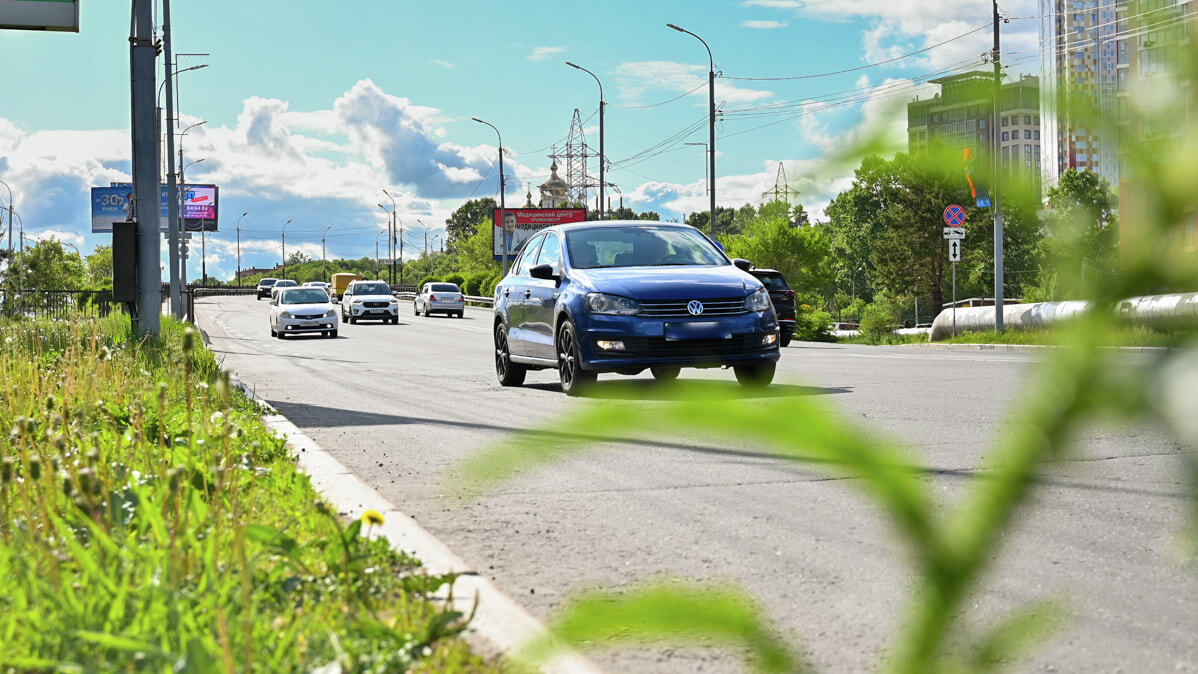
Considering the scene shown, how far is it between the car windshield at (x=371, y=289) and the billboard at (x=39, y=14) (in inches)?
1220

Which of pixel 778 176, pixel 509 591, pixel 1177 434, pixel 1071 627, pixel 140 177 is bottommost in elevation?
pixel 509 591

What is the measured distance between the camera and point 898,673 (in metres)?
0.70

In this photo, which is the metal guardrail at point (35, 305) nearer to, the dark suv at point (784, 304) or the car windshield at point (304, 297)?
the car windshield at point (304, 297)

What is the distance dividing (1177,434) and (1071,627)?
32 centimetres

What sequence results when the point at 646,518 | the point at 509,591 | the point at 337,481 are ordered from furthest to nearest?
the point at 337,481
the point at 646,518
the point at 509,591

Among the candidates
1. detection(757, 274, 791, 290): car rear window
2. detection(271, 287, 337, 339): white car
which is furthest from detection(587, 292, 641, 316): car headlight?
detection(271, 287, 337, 339): white car

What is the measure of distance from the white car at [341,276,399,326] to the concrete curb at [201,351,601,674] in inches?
1512

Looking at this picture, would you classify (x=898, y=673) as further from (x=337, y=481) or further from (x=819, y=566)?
(x=337, y=481)

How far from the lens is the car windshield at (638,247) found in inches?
488

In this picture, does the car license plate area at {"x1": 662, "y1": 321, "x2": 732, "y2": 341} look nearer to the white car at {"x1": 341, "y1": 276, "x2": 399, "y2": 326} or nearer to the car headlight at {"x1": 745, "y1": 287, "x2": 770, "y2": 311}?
the car headlight at {"x1": 745, "y1": 287, "x2": 770, "y2": 311}

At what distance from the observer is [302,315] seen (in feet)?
113

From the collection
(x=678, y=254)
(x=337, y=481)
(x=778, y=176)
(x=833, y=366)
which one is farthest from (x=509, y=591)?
(x=833, y=366)

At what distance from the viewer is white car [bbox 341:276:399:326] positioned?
45.7 metres

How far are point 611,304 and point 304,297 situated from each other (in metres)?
26.2
